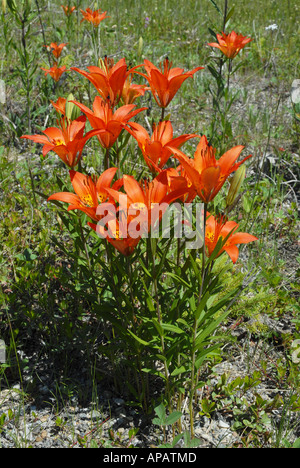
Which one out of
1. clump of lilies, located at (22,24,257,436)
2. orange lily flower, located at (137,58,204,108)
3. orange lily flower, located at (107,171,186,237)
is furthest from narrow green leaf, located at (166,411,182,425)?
orange lily flower, located at (137,58,204,108)

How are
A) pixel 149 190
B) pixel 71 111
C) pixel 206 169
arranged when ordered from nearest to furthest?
pixel 206 169
pixel 149 190
pixel 71 111

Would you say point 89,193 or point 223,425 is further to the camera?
point 223,425

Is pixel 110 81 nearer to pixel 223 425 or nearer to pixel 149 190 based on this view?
pixel 149 190

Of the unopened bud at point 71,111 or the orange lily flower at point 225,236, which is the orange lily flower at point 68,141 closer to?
the unopened bud at point 71,111

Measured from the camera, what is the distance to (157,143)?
1328 millimetres

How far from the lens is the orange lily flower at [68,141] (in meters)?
1.41

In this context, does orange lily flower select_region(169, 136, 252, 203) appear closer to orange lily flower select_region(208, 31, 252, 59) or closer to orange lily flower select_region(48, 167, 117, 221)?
orange lily flower select_region(48, 167, 117, 221)

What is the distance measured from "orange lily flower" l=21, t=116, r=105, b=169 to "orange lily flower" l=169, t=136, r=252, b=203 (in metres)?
0.31

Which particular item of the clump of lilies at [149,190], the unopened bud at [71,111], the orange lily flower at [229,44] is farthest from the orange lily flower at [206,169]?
the orange lily flower at [229,44]

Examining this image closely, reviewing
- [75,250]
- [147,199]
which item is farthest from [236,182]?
[75,250]

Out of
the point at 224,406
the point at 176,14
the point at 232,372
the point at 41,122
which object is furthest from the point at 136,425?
the point at 176,14

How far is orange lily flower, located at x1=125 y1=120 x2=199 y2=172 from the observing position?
4.38 ft

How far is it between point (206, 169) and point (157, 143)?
0.87 feet

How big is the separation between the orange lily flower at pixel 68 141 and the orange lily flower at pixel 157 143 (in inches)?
6.1
